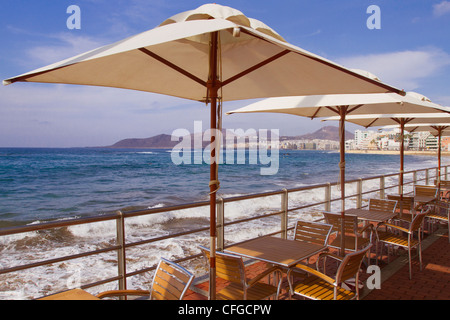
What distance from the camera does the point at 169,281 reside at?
229 cm

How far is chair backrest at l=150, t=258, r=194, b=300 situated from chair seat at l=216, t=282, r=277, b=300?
1.78 ft

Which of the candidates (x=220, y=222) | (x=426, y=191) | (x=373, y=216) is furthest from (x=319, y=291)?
(x=426, y=191)

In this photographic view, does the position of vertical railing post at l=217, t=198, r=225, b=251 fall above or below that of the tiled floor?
above

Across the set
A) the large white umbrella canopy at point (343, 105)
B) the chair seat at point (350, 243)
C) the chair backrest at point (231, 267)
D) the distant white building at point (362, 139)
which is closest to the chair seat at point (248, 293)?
the chair backrest at point (231, 267)

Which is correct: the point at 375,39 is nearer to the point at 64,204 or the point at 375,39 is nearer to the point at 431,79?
the point at 431,79

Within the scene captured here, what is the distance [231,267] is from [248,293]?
1.09 ft

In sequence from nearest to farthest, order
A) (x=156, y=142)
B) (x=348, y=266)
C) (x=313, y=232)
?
(x=348, y=266)
(x=313, y=232)
(x=156, y=142)

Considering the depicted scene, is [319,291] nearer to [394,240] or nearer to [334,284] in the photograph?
[334,284]

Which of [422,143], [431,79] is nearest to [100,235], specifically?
[431,79]

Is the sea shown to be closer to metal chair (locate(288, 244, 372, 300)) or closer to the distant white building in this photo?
metal chair (locate(288, 244, 372, 300))

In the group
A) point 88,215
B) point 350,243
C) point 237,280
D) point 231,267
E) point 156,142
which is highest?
point 156,142

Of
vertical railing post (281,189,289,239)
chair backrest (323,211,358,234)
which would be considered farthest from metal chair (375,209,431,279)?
vertical railing post (281,189,289,239)

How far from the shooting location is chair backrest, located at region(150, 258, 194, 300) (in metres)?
2.16
